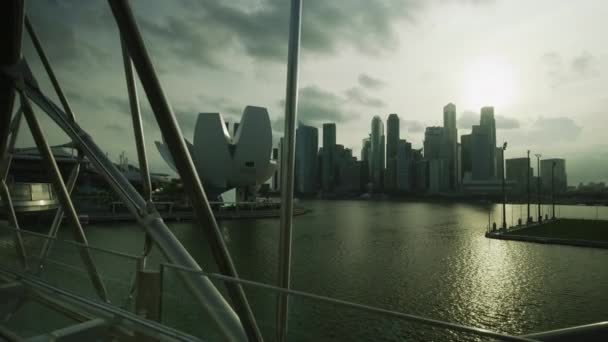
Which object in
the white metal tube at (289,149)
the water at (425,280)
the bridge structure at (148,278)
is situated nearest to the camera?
the bridge structure at (148,278)

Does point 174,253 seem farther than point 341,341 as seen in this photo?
Yes

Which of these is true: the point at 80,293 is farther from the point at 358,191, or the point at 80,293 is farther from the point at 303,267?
the point at 358,191

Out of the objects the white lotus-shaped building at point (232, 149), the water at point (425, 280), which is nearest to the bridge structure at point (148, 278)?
the water at point (425, 280)

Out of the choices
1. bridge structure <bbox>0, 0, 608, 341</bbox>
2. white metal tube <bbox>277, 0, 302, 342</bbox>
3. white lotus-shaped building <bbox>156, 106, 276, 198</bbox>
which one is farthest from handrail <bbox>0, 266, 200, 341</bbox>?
white lotus-shaped building <bbox>156, 106, 276, 198</bbox>

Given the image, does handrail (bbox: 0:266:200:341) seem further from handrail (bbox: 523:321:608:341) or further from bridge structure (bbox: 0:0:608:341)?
handrail (bbox: 523:321:608:341)

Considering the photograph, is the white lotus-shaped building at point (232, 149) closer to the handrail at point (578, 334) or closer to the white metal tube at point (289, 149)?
the white metal tube at point (289, 149)

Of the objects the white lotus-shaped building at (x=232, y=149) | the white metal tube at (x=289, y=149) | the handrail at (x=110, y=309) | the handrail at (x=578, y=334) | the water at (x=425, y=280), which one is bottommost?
the water at (x=425, y=280)

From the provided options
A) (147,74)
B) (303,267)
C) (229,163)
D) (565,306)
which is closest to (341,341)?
(147,74)

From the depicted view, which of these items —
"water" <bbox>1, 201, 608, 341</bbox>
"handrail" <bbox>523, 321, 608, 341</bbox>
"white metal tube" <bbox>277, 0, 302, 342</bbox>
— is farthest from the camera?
"white metal tube" <bbox>277, 0, 302, 342</bbox>
